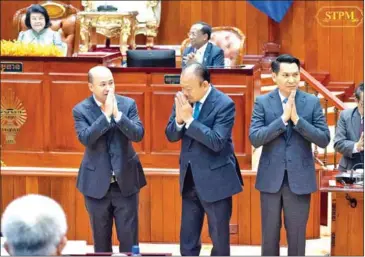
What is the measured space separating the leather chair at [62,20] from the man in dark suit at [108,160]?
4.79 meters

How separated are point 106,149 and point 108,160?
3.0 inches

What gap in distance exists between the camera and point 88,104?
712cm

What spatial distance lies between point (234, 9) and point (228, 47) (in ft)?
6.99

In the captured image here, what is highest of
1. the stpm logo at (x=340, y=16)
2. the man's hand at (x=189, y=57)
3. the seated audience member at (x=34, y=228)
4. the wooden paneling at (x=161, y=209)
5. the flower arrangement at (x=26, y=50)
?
the stpm logo at (x=340, y=16)

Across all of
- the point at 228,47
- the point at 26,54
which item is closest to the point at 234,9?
the point at 228,47

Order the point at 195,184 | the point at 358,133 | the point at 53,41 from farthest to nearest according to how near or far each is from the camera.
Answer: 1. the point at 53,41
2. the point at 358,133
3. the point at 195,184

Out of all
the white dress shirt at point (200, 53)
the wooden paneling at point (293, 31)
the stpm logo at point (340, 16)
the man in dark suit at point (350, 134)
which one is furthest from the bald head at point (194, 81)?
the stpm logo at point (340, 16)

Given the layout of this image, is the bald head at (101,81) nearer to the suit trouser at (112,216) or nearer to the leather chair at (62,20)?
the suit trouser at (112,216)

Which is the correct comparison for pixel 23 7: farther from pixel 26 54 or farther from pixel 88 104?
pixel 88 104

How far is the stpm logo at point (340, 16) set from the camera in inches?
500

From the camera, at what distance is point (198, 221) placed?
23.3 ft

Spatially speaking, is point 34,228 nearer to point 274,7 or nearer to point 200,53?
point 200,53

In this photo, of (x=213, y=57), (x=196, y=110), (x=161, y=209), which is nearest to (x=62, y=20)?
(x=213, y=57)

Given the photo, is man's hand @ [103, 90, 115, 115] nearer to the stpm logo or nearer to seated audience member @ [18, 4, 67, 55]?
seated audience member @ [18, 4, 67, 55]
